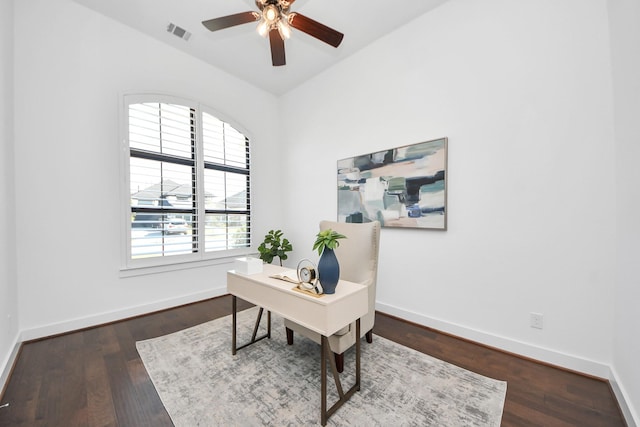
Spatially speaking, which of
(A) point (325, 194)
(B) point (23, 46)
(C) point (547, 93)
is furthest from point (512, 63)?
(B) point (23, 46)

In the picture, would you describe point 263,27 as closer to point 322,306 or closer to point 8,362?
point 322,306

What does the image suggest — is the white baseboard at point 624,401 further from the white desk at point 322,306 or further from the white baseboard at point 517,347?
the white desk at point 322,306

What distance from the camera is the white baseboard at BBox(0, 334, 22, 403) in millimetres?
1697

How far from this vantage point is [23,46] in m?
2.32

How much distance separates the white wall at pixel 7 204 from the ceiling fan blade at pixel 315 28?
90.9 inches

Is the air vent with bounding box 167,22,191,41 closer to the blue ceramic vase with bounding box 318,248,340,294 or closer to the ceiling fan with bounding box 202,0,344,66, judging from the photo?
the ceiling fan with bounding box 202,0,344,66

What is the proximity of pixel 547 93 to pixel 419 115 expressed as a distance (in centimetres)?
103

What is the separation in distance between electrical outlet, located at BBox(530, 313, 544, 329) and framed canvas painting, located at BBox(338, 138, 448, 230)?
97 centimetres

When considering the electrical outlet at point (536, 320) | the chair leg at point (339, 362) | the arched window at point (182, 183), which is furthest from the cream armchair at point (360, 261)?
the arched window at point (182, 183)

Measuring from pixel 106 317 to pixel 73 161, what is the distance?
1.70m

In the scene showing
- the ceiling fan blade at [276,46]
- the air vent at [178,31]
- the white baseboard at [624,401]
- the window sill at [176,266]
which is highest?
the air vent at [178,31]

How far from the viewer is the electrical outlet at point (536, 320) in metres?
2.01

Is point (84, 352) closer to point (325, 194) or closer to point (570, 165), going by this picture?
point (325, 194)

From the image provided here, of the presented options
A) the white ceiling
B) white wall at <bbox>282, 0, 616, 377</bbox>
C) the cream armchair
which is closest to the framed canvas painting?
white wall at <bbox>282, 0, 616, 377</bbox>
